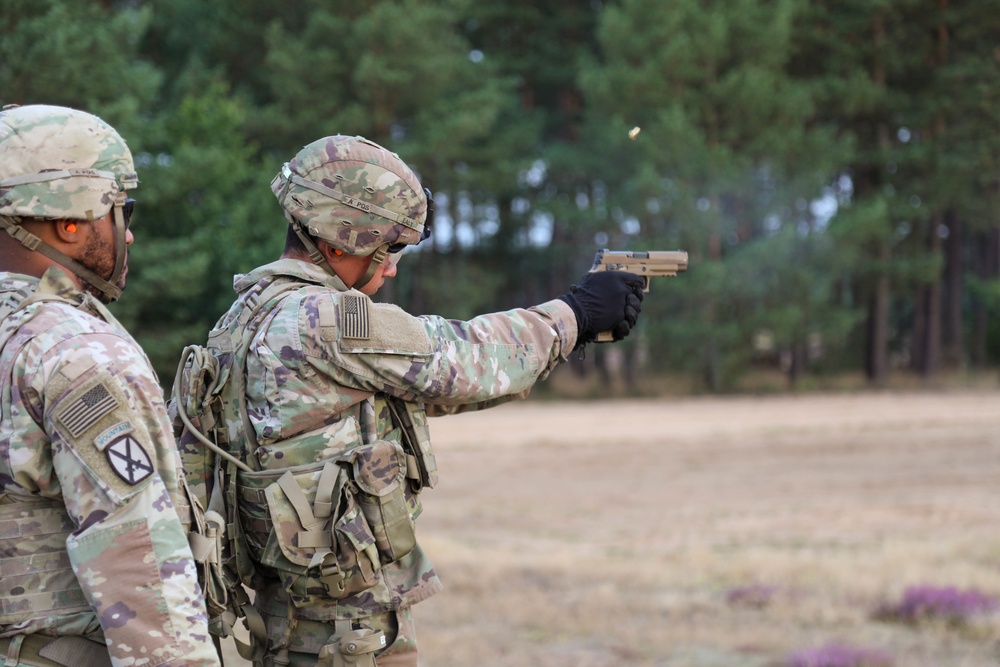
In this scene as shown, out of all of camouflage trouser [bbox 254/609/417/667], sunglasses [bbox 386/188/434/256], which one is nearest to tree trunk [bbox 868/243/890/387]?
sunglasses [bbox 386/188/434/256]

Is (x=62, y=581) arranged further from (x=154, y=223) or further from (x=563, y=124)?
(x=563, y=124)

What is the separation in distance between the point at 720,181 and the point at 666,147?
5.37 ft

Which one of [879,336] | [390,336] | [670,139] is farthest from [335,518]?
[879,336]

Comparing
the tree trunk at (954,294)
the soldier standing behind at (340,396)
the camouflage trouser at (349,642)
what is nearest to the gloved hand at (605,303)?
the soldier standing behind at (340,396)

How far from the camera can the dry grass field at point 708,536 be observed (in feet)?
20.8

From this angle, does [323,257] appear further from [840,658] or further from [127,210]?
[840,658]

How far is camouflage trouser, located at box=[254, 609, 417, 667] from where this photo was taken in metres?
2.87

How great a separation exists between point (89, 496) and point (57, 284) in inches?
17.8

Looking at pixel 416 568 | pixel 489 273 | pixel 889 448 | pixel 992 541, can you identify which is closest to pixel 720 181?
pixel 489 273

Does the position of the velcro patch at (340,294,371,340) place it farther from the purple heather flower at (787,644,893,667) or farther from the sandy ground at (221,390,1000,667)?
the purple heather flower at (787,644,893,667)

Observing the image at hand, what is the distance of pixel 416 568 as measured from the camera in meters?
3.03

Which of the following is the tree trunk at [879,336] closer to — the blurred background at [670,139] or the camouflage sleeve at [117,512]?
the blurred background at [670,139]

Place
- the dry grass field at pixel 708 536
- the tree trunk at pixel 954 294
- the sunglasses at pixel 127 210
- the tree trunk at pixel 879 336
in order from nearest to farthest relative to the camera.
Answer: the sunglasses at pixel 127 210 < the dry grass field at pixel 708 536 < the tree trunk at pixel 879 336 < the tree trunk at pixel 954 294

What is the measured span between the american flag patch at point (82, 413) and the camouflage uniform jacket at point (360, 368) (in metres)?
0.80
